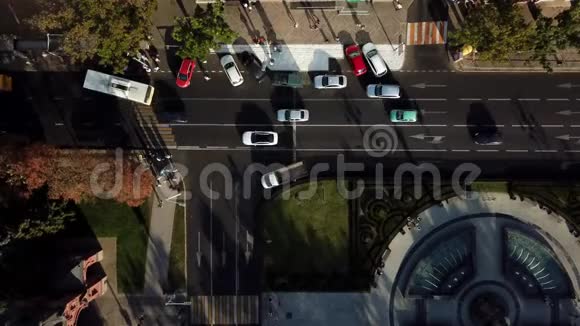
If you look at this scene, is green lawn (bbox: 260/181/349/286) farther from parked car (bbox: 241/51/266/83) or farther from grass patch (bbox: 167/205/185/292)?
parked car (bbox: 241/51/266/83)

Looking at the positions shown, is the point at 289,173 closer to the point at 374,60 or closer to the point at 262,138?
the point at 262,138

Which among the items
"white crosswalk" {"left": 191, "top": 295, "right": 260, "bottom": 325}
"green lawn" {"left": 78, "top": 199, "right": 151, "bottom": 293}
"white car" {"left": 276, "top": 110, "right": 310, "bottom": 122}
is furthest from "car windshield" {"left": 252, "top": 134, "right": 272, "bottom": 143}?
"white crosswalk" {"left": 191, "top": 295, "right": 260, "bottom": 325}

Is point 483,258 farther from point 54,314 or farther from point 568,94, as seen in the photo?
point 54,314

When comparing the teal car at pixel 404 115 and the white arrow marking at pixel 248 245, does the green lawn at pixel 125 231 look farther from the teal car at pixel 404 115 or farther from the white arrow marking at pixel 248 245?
the teal car at pixel 404 115

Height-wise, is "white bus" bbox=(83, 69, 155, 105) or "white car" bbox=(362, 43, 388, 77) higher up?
"white car" bbox=(362, 43, 388, 77)

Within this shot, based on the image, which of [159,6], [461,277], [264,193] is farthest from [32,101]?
[461,277]

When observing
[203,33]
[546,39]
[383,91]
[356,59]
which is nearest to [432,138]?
[383,91]

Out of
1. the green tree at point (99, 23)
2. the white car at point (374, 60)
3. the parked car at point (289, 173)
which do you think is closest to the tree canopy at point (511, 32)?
the white car at point (374, 60)

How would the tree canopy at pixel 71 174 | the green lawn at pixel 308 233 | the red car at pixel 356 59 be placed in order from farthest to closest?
1. the green lawn at pixel 308 233
2. the red car at pixel 356 59
3. the tree canopy at pixel 71 174
